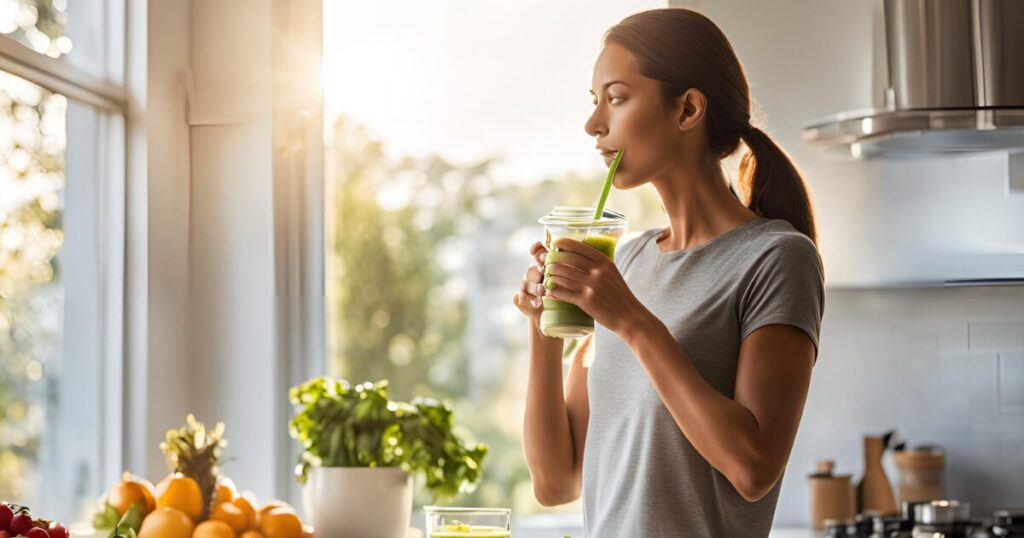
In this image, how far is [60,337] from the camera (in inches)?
96.0

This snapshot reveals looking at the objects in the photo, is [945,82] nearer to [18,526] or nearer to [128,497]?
[128,497]

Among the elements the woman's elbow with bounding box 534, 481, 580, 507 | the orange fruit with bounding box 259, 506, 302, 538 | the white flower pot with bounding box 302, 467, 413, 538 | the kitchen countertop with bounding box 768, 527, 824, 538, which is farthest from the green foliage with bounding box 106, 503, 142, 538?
the kitchen countertop with bounding box 768, 527, 824, 538

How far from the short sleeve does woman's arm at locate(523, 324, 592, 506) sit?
0.35 meters

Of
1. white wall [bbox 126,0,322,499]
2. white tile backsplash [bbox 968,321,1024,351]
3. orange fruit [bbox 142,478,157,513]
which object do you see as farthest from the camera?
white tile backsplash [bbox 968,321,1024,351]

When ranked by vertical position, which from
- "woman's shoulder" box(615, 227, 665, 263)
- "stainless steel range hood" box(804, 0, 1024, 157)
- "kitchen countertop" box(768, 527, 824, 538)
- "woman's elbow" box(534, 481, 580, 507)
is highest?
"stainless steel range hood" box(804, 0, 1024, 157)

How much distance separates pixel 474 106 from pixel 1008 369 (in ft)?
4.98

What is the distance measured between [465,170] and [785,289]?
1.60 m

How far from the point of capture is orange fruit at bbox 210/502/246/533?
2.25 metres

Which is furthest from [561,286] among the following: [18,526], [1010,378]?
[1010,378]

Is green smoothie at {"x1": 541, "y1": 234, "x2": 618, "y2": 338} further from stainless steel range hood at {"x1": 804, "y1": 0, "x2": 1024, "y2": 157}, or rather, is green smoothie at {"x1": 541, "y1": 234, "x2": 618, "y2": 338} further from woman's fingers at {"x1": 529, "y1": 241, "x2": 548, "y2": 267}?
stainless steel range hood at {"x1": 804, "y1": 0, "x2": 1024, "y2": 157}

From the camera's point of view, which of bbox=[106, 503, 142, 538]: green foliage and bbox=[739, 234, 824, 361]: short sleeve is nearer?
bbox=[739, 234, 824, 361]: short sleeve

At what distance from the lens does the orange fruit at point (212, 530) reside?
218cm

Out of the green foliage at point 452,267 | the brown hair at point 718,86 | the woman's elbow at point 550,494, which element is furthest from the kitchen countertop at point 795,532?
the brown hair at point 718,86

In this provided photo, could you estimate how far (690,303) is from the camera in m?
1.54
